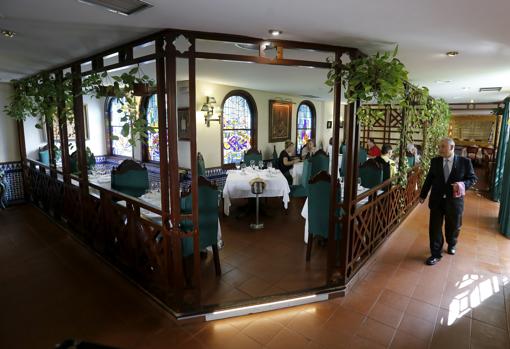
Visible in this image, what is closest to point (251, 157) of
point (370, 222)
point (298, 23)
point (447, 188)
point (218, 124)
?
point (218, 124)

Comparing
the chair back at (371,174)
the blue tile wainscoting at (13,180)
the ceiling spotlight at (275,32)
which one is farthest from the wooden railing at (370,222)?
the blue tile wainscoting at (13,180)

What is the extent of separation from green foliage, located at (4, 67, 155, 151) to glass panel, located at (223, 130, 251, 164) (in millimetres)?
2474

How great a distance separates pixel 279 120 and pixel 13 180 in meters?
5.52

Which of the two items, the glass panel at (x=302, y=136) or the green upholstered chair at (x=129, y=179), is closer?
the green upholstered chair at (x=129, y=179)

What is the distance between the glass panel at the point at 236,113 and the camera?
6.15 meters

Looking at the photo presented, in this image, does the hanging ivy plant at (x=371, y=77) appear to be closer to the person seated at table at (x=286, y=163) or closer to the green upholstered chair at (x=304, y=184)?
the green upholstered chair at (x=304, y=184)

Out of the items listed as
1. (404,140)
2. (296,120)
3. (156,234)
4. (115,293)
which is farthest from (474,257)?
(296,120)

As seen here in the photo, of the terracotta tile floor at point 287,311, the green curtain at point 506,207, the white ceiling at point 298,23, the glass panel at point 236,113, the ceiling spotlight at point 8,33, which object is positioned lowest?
the terracotta tile floor at point 287,311

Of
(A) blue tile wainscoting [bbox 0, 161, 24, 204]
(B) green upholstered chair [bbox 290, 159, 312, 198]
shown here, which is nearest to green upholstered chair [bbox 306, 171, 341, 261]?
(B) green upholstered chair [bbox 290, 159, 312, 198]

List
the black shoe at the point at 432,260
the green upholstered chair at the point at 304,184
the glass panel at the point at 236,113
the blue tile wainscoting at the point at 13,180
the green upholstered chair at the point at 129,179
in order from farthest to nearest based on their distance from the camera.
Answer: the glass panel at the point at 236,113 → the blue tile wainscoting at the point at 13,180 → the green upholstered chair at the point at 304,184 → the green upholstered chair at the point at 129,179 → the black shoe at the point at 432,260

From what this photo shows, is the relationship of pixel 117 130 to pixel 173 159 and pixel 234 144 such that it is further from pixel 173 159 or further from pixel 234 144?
pixel 173 159

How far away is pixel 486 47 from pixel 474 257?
8.11 ft

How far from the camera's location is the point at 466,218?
17.2 feet

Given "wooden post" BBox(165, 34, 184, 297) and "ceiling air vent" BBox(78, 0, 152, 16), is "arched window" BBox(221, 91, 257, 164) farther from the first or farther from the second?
"ceiling air vent" BBox(78, 0, 152, 16)
